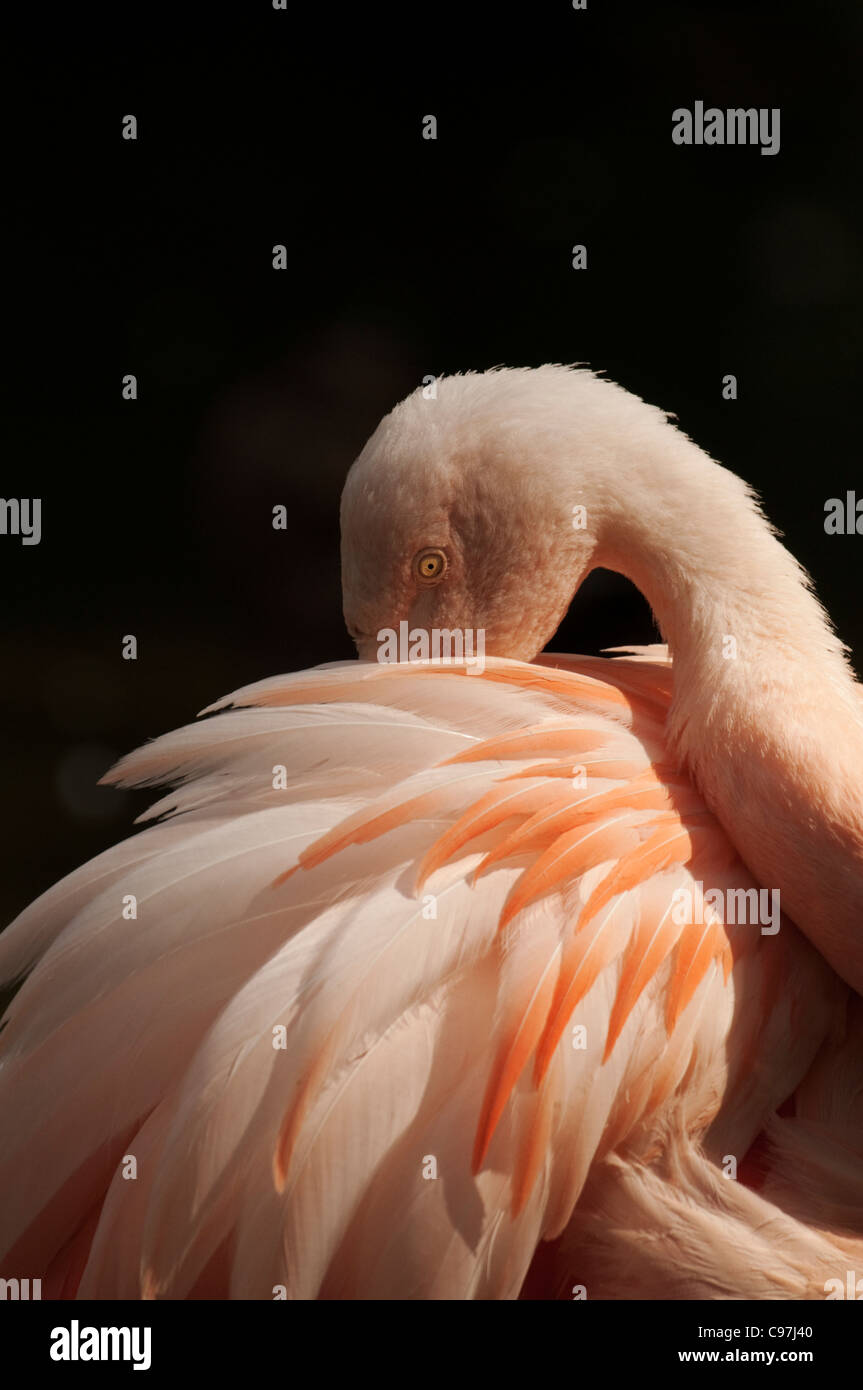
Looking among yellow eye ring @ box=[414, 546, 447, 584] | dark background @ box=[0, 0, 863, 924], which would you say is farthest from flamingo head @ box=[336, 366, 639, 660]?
dark background @ box=[0, 0, 863, 924]

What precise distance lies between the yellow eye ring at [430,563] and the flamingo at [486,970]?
0.05 meters

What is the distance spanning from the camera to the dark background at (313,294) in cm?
194

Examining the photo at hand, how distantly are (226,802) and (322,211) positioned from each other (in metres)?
1.38

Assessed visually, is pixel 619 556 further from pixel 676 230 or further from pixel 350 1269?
pixel 676 230

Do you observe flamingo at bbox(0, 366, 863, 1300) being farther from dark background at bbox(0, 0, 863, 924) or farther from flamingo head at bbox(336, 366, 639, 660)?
dark background at bbox(0, 0, 863, 924)

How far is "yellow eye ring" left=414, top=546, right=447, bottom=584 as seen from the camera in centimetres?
121

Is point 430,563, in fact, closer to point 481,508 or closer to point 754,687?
point 481,508

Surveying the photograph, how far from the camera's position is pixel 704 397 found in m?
2.18

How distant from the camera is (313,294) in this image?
220 centimetres

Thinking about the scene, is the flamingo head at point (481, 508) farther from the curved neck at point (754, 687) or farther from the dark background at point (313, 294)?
the dark background at point (313, 294)

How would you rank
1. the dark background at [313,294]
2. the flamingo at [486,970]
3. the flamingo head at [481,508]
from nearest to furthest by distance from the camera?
1. the flamingo at [486,970]
2. the flamingo head at [481,508]
3. the dark background at [313,294]

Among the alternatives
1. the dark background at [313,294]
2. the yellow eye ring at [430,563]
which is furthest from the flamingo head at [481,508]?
the dark background at [313,294]

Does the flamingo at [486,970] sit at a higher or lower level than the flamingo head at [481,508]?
lower

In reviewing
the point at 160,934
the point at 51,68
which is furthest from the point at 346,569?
the point at 51,68
